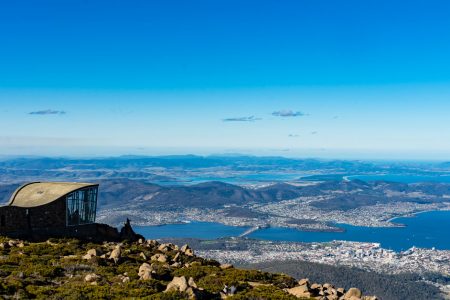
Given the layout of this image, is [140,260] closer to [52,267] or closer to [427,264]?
[52,267]

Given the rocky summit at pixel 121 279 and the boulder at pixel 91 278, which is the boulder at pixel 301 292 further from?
the boulder at pixel 91 278

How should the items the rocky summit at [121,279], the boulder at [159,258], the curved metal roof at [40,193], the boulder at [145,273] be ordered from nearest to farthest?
the rocky summit at [121,279], the boulder at [145,273], the boulder at [159,258], the curved metal roof at [40,193]

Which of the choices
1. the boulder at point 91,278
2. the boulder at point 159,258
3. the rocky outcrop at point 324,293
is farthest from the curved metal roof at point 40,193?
the rocky outcrop at point 324,293

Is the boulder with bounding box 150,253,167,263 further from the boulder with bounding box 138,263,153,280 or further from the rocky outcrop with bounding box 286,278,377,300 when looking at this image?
the rocky outcrop with bounding box 286,278,377,300

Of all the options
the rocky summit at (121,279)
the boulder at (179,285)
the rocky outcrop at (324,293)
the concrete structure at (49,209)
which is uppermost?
the concrete structure at (49,209)

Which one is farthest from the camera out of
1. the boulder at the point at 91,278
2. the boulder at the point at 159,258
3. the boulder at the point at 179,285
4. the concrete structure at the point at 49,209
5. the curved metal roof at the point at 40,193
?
the curved metal roof at the point at 40,193

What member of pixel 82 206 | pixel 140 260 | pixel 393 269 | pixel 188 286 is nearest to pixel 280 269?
pixel 393 269

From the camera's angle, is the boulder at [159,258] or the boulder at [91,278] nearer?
the boulder at [91,278]

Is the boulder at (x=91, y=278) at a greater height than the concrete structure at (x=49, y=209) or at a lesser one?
lesser
